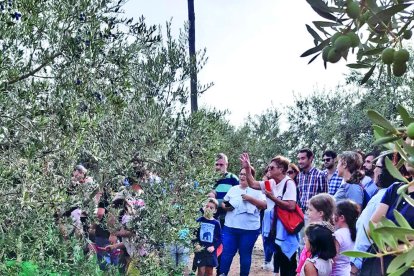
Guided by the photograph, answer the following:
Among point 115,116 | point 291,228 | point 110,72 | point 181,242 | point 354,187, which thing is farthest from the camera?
point 291,228

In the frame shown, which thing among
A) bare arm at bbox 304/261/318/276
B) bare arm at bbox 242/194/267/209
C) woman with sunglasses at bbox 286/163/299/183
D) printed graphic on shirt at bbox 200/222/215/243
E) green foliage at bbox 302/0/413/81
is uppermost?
green foliage at bbox 302/0/413/81

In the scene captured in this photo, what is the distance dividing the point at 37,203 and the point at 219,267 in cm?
459

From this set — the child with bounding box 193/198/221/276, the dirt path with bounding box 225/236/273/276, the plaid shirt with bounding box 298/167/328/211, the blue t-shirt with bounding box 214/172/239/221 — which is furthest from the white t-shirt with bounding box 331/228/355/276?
the dirt path with bounding box 225/236/273/276

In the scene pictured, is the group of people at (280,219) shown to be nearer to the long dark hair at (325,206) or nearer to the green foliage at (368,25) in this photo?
the long dark hair at (325,206)

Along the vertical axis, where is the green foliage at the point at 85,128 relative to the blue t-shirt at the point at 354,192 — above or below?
above

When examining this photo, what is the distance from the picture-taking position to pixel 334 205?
4.83 m

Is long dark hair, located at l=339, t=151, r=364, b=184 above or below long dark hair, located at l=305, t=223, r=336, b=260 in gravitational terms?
above

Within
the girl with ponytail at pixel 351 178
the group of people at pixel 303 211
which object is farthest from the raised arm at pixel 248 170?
the girl with ponytail at pixel 351 178

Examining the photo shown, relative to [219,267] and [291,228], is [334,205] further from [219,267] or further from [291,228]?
[219,267]

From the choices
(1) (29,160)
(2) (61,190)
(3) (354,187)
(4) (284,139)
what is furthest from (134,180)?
(4) (284,139)

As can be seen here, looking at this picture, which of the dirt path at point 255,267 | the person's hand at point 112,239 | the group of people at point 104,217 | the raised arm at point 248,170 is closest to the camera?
the group of people at point 104,217

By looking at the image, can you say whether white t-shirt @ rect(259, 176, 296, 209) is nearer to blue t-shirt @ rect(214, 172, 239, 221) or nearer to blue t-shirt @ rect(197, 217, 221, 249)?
blue t-shirt @ rect(197, 217, 221, 249)

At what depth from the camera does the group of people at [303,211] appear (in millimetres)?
4367

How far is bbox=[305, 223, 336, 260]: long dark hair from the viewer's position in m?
4.31
